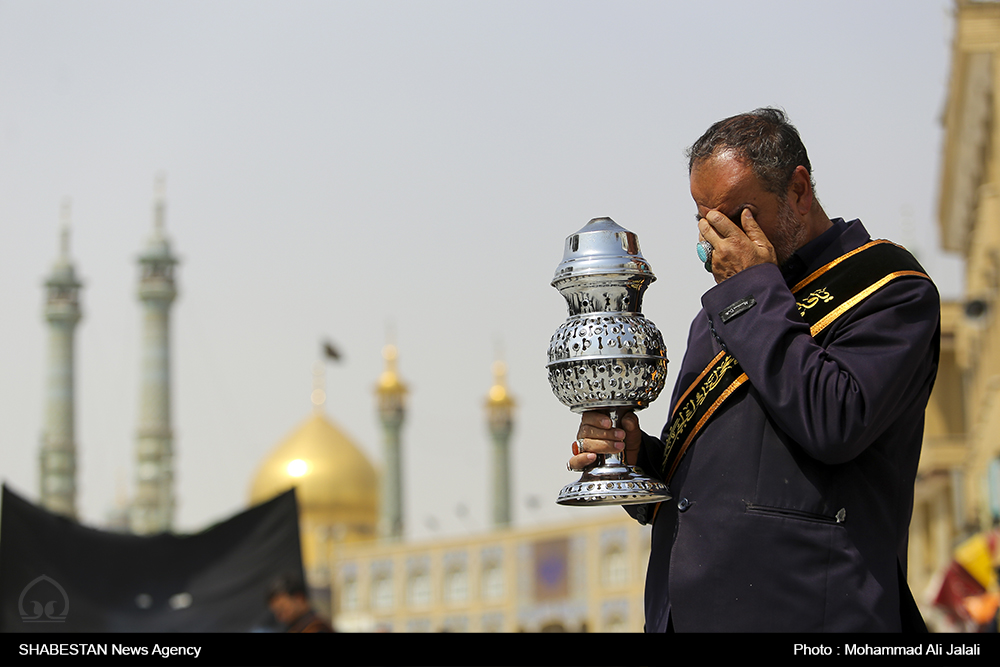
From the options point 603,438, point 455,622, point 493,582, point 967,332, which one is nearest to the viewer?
point 603,438

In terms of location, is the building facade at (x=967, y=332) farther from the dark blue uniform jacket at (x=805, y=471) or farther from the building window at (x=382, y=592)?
the building window at (x=382, y=592)

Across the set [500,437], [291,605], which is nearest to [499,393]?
[500,437]

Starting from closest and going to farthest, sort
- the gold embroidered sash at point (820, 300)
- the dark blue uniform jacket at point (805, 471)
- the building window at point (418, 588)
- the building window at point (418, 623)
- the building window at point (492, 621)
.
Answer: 1. the dark blue uniform jacket at point (805, 471)
2. the gold embroidered sash at point (820, 300)
3. the building window at point (492, 621)
4. the building window at point (418, 623)
5. the building window at point (418, 588)

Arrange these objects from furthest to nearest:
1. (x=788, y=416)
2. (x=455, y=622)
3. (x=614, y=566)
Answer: (x=455, y=622)
(x=614, y=566)
(x=788, y=416)

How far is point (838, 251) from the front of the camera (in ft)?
6.91

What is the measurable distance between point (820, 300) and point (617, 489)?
1.37 ft

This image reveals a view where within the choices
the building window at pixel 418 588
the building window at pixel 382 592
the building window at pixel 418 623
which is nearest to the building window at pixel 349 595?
the building window at pixel 382 592

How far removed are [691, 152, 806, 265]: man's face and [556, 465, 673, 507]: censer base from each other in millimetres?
407

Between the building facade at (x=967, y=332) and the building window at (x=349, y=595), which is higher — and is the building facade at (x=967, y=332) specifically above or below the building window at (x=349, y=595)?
above

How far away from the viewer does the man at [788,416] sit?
188 cm

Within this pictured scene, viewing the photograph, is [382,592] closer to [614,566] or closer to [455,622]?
[455,622]

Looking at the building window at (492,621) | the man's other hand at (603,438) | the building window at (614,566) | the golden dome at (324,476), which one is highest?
the golden dome at (324,476)

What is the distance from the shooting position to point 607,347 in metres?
2.10
